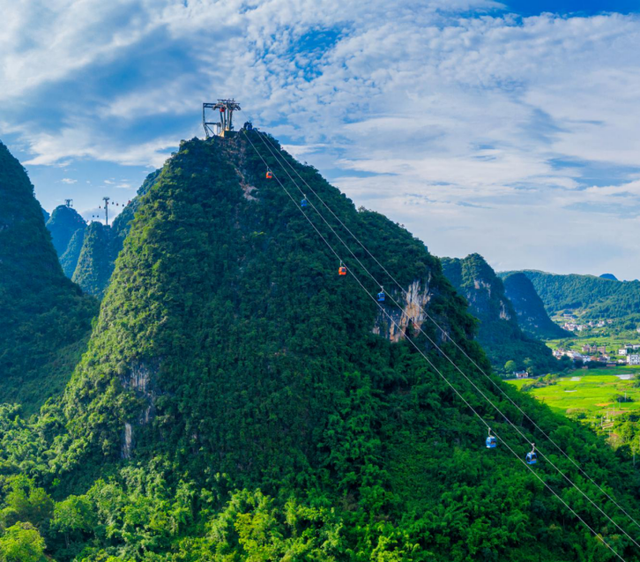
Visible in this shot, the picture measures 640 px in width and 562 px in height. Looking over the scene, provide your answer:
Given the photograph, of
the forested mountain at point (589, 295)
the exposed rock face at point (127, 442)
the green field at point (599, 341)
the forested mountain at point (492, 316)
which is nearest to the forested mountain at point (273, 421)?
the exposed rock face at point (127, 442)

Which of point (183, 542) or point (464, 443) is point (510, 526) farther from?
point (183, 542)

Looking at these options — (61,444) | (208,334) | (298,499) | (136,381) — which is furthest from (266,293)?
(61,444)

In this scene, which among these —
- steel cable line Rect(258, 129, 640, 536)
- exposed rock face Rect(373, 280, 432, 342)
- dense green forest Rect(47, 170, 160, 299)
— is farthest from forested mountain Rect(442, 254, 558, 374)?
dense green forest Rect(47, 170, 160, 299)

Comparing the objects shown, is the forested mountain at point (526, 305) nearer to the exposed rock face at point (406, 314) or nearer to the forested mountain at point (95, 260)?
the forested mountain at point (95, 260)

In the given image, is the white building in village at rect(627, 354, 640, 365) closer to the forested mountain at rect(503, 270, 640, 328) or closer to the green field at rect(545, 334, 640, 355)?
the green field at rect(545, 334, 640, 355)

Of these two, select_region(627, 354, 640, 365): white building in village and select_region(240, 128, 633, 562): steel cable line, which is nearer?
select_region(240, 128, 633, 562): steel cable line

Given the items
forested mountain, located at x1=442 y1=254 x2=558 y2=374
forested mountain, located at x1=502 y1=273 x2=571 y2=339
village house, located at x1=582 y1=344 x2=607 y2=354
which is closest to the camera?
forested mountain, located at x1=442 y1=254 x2=558 y2=374

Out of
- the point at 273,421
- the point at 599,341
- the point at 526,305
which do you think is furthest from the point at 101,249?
the point at 599,341
